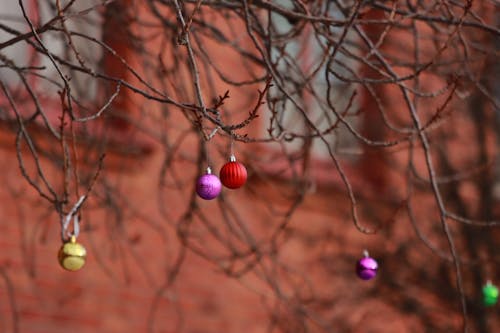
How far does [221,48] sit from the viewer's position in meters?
6.55

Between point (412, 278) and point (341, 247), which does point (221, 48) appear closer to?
point (341, 247)

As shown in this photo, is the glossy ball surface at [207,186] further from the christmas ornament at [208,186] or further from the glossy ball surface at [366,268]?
the glossy ball surface at [366,268]

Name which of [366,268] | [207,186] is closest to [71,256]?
[207,186]

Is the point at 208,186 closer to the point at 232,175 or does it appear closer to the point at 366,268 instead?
the point at 232,175

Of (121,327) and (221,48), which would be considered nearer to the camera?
(121,327)

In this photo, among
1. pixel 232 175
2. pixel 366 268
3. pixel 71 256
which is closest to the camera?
pixel 232 175

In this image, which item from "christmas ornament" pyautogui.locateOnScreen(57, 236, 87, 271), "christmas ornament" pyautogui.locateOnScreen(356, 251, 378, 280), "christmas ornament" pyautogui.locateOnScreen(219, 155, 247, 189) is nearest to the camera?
"christmas ornament" pyautogui.locateOnScreen(219, 155, 247, 189)

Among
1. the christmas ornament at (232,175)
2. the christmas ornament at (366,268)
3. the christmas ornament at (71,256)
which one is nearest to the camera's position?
the christmas ornament at (232,175)

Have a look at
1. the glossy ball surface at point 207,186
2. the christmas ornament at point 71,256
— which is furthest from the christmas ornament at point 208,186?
the christmas ornament at point 71,256

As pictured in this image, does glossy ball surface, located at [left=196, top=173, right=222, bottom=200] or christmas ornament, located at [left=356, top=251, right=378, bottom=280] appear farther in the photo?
christmas ornament, located at [left=356, top=251, right=378, bottom=280]

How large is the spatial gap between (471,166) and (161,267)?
9.79 ft

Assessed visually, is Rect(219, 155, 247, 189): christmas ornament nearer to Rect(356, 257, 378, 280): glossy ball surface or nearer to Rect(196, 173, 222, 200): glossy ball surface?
Rect(196, 173, 222, 200): glossy ball surface

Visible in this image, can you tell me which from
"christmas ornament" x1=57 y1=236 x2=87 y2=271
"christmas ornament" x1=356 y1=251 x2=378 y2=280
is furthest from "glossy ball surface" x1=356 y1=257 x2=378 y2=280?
"christmas ornament" x1=57 y1=236 x2=87 y2=271

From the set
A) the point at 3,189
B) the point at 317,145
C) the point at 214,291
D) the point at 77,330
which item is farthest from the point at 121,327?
the point at 317,145
